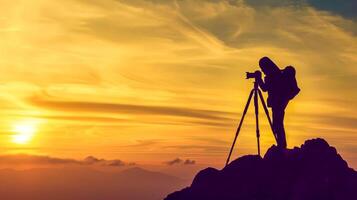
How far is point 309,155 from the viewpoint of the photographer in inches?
1208

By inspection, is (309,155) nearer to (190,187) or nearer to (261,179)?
(261,179)

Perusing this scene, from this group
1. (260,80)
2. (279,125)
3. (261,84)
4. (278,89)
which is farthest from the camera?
(279,125)

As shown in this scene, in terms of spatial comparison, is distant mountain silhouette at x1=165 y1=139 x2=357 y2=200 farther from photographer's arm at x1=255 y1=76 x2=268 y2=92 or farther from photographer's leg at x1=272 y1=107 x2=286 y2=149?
photographer's arm at x1=255 y1=76 x2=268 y2=92

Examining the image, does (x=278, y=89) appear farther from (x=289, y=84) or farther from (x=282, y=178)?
(x=282, y=178)

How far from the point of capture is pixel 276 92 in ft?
104

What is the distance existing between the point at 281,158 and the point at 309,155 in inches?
63.9

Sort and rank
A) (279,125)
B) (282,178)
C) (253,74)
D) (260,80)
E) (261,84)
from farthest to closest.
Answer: (279,125)
(261,84)
(260,80)
(253,74)
(282,178)

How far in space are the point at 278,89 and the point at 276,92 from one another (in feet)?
0.69

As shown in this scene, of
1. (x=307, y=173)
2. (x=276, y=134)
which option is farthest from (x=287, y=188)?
(x=276, y=134)

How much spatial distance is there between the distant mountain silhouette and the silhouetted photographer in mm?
1302

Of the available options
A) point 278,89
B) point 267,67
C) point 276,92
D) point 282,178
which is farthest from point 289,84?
point 282,178

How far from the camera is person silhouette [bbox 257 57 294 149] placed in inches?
1238

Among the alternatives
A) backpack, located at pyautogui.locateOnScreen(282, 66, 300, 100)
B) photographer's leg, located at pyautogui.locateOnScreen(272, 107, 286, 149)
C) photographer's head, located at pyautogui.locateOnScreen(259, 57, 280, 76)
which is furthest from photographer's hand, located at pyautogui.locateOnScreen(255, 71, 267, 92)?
photographer's leg, located at pyautogui.locateOnScreen(272, 107, 286, 149)

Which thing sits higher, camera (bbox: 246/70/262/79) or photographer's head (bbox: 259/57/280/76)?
photographer's head (bbox: 259/57/280/76)
